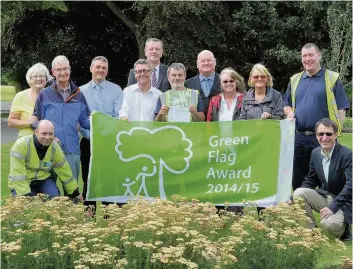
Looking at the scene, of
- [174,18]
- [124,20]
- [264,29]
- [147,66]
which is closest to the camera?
[147,66]

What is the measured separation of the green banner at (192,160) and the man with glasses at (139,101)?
12 cm

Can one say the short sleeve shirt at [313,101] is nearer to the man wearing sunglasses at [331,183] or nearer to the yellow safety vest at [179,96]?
the man wearing sunglasses at [331,183]

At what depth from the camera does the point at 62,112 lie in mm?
8750

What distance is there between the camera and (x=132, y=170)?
8773 mm

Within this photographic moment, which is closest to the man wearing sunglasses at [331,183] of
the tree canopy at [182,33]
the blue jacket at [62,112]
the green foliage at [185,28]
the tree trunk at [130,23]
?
the blue jacket at [62,112]

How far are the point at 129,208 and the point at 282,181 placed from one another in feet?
8.40

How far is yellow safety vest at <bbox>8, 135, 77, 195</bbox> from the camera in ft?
27.2

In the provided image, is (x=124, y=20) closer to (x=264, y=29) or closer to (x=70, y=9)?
(x=70, y=9)

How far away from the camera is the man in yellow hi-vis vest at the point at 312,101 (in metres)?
8.85

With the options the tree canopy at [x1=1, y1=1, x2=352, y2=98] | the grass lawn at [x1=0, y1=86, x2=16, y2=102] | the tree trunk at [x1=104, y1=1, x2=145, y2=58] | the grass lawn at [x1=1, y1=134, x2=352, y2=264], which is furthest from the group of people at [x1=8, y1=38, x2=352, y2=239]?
the grass lawn at [x1=0, y1=86, x2=16, y2=102]

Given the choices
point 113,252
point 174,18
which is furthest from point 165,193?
point 174,18

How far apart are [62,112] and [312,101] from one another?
2.99m

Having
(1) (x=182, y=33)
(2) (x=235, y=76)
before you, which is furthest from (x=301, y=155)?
(1) (x=182, y=33)

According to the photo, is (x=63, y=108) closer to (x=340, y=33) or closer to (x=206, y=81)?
(x=206, y=81)
